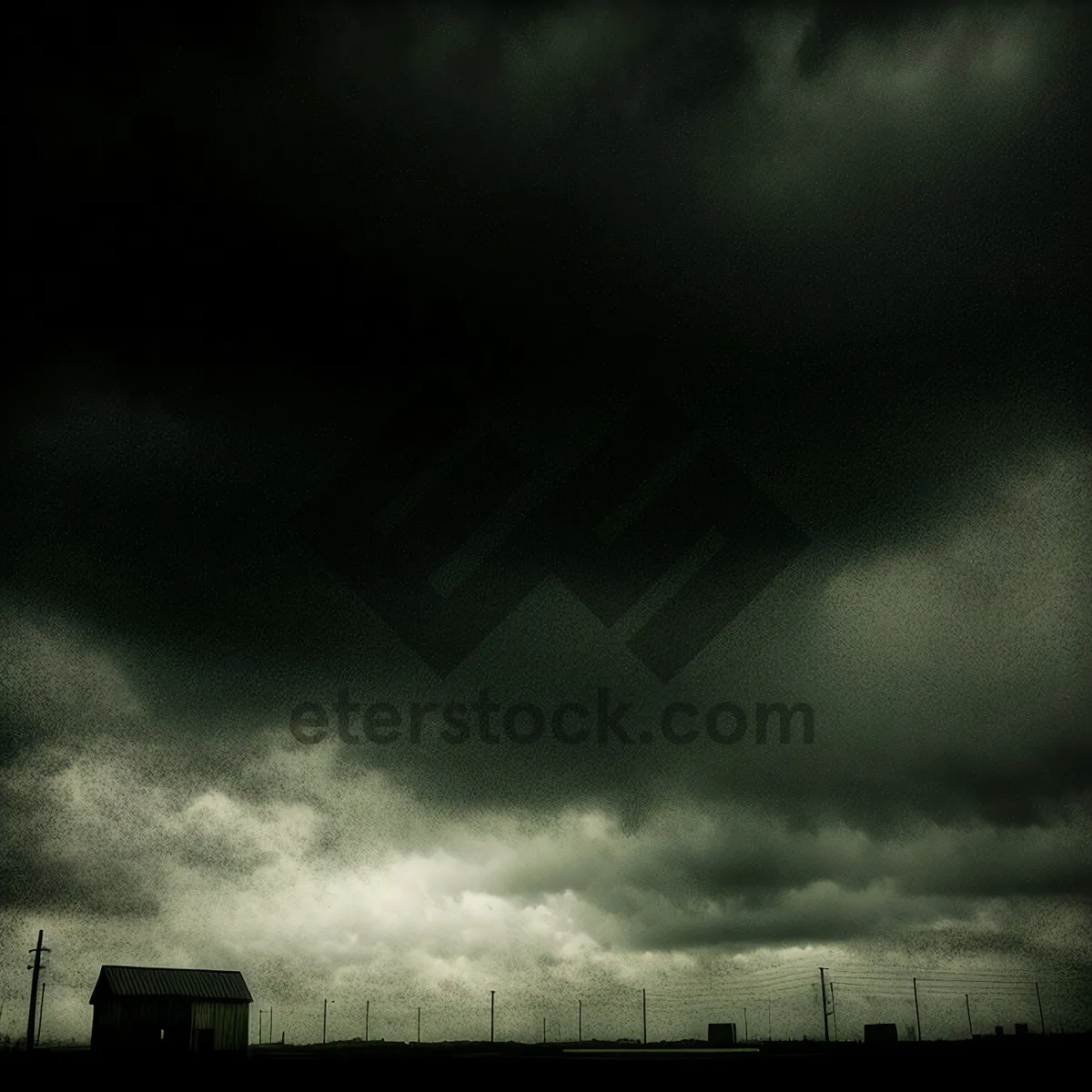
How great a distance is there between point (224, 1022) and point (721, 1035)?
4132 centimetres

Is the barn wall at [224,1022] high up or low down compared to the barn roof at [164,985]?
down

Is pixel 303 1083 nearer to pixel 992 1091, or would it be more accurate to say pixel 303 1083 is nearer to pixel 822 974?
pixel 992 1091

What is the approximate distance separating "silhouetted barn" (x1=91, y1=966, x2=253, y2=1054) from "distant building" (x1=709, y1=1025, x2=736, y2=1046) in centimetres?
3924

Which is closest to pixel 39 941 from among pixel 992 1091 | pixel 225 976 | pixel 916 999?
pixel 225 976

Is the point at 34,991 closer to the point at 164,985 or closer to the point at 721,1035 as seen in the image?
the point at 164,985

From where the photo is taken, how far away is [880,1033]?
3007 inches

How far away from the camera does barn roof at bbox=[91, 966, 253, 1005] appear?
62.7m

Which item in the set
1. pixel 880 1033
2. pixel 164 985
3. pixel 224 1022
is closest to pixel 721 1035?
pixel 880 1033

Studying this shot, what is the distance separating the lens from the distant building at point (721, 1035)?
85.7m

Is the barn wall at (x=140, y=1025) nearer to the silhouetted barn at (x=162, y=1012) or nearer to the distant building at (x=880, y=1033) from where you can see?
the silhouetted barn at (x=162, y=1012)

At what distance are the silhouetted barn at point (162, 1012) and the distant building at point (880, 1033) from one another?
43.4 m

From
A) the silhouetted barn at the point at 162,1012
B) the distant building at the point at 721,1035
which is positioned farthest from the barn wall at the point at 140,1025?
the distant building at the point at 721,1035

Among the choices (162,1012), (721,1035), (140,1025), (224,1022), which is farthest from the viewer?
(721,1035)

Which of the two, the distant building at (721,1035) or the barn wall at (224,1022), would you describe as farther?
the distant building at (721,1035)
